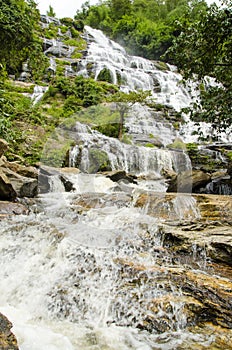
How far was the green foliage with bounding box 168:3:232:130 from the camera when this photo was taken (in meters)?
5.16

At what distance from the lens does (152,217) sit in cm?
542

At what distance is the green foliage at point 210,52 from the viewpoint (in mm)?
5159

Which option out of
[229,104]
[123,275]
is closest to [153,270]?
[123,275]

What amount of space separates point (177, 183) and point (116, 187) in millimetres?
1994

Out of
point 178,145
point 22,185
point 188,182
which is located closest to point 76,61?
point 178,145

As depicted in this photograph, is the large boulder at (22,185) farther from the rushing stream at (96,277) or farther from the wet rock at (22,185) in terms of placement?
the rushing stream at (96,277)

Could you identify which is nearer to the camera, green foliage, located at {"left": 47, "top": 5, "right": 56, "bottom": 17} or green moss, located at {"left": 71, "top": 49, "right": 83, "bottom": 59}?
green moss, located at {"left": 71, "top": 49, "right": 83, "bottom": 59}

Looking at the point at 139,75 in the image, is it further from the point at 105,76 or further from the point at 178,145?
the point at 178,145

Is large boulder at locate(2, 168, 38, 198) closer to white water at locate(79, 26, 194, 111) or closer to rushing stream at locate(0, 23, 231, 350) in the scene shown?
rushing stream at locate(0, 23, 231, 350)

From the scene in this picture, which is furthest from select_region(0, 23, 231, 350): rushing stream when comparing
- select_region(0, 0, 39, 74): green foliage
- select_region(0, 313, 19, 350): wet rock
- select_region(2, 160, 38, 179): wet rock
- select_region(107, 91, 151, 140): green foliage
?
select_region(107, 91, 151, 140): green foliage

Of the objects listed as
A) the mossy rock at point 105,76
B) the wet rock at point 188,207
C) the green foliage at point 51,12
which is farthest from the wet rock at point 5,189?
the green foliage at point 51,12

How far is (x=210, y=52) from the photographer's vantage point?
18.8 ft

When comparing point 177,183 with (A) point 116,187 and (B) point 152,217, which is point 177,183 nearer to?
(A) point 116,187

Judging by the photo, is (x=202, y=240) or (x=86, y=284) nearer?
(x=86, y=284)
